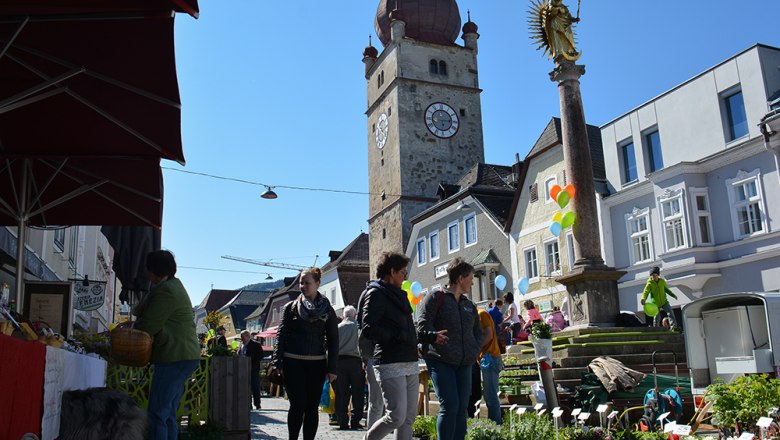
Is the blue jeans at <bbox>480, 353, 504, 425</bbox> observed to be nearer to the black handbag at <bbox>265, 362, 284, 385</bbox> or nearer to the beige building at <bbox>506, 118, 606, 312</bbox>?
the black handbag at <bbox>265, 362, 284, 385</bbox>

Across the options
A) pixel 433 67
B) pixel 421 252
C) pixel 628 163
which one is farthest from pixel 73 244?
pixel 433 67

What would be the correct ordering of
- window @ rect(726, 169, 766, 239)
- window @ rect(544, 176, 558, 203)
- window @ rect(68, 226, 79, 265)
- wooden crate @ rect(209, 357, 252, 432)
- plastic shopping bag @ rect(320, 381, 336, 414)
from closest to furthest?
wooden crate @ rect(209, 357, 252, 432) → plastic shopping bag @ rect(320, 381, 336, 414) → window @ rect(68, 226, 79, 265) → window @ rect(726, 169, 766, 239) → window @ rect(544, 176, 558, 203)

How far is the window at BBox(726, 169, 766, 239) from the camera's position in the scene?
2112 cm

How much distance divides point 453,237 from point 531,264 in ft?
24.8

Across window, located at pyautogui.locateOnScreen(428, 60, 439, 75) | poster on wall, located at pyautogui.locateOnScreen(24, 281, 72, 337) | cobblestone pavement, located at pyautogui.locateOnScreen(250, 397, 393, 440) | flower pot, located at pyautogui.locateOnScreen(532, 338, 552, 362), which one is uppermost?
window, located at pyautogui.locateOnScreen(428, 60, 439, 75)

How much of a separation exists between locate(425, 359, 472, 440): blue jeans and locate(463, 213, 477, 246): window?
3009cm

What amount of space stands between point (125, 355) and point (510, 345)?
11.2 meters

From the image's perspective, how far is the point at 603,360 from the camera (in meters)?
10.4

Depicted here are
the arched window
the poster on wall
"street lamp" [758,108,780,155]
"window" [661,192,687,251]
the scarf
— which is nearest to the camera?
the scarf

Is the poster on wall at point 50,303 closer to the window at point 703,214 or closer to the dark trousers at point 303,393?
the dark trousers at point 303,393

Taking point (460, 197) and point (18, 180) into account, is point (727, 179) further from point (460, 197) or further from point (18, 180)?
point (18, 180)

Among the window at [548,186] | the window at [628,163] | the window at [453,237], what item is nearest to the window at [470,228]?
the window at [453,237]

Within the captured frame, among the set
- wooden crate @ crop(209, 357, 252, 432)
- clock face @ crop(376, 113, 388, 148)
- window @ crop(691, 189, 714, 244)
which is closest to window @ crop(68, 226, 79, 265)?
wooden crate @ crop(209, 357, 252, 432)

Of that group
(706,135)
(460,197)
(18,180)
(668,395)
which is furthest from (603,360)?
(460,197)
